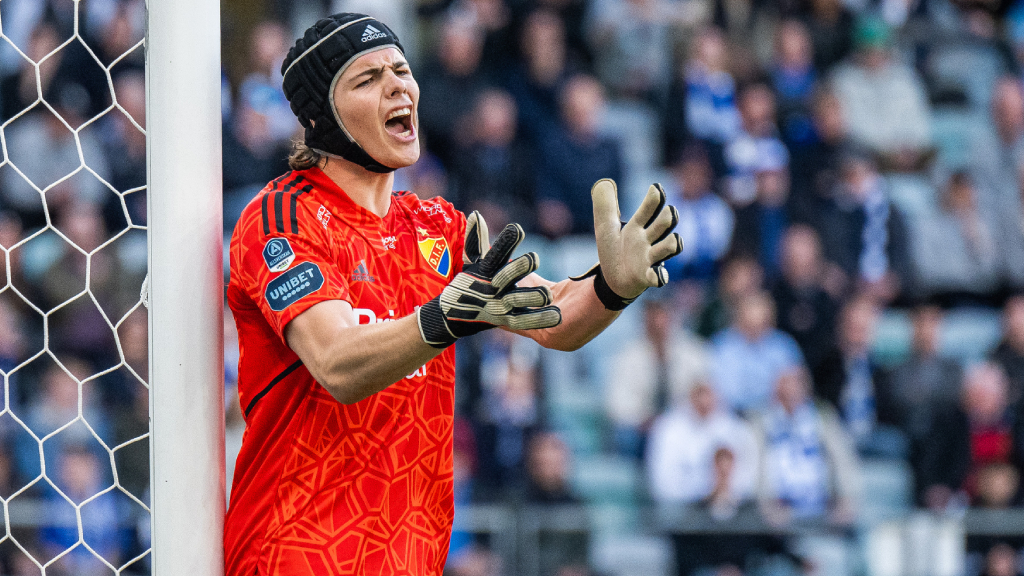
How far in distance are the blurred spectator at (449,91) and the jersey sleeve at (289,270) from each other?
642 centimetres

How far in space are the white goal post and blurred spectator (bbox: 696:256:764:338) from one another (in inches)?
246

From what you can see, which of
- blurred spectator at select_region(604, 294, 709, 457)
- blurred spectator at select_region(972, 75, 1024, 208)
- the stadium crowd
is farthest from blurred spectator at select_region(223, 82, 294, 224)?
blurred spectator at select_region(972, 75, 1024, 208)

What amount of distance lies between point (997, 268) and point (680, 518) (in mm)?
3969

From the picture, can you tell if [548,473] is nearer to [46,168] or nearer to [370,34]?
[46,168]

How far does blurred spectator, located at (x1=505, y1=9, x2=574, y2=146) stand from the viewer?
9.35 metres

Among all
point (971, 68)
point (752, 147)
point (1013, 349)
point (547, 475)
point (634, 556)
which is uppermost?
point (971, 68)

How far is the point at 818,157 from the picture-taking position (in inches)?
374

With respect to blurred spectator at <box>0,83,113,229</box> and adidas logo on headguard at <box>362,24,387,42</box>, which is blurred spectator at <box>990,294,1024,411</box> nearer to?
blurred spectator at <box>0,83,113,229</box>

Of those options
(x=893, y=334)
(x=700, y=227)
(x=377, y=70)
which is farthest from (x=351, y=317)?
(x=893, y=334)

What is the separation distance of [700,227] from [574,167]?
108cm

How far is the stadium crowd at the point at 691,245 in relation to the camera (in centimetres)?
704

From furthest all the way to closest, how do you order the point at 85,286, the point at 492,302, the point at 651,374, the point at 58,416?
the point at 651,374 < the point at 58,416 < the point at 85,286 < the point at 492,302

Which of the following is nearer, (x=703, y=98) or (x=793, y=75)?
(x=703, y=98)

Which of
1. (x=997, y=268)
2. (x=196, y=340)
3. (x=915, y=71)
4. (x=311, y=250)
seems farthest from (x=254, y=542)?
(x=915, y=71)
